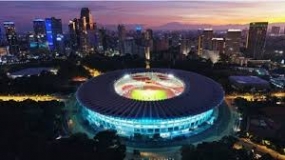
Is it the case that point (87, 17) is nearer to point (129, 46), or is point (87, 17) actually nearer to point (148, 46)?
point (129, 46)

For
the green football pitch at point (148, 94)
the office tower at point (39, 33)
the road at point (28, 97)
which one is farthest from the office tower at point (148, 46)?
the office tower at point (39, 33)

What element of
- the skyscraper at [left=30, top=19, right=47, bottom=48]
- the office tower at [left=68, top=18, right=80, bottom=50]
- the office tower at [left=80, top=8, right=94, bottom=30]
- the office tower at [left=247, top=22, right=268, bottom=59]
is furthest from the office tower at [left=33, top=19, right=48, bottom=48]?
the office tower at [left=247, top=22, right=268, bottom=59]

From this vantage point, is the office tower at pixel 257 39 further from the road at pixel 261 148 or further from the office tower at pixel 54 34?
the office tower at pixel 54 34

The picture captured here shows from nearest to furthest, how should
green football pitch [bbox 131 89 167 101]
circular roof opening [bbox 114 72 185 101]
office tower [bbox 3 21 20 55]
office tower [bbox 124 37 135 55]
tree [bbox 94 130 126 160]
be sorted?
tree [bbox 94 130 126 160]
green football pitch [bbox 131 89 167 101]
circular roof opening [bbox 114 72 185 101]
office tower [bbox 124 37 135 55]
office tower [bbox 3 21 20 55]

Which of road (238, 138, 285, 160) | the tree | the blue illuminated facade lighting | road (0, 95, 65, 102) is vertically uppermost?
the blue illuminated facade lighting

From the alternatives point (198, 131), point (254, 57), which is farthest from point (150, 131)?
point (254, 57)

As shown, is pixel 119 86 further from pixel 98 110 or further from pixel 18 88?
pixel 18 88

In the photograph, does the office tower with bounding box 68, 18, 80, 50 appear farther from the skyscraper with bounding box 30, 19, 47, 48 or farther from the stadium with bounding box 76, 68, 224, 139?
the stadium with bounding box 76, 68, 224, 139

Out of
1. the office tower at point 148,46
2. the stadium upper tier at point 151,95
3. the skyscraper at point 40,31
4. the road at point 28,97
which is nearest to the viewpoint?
the stadium upper tier at point 151,95

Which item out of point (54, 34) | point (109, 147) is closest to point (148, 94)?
point (109, 147)
